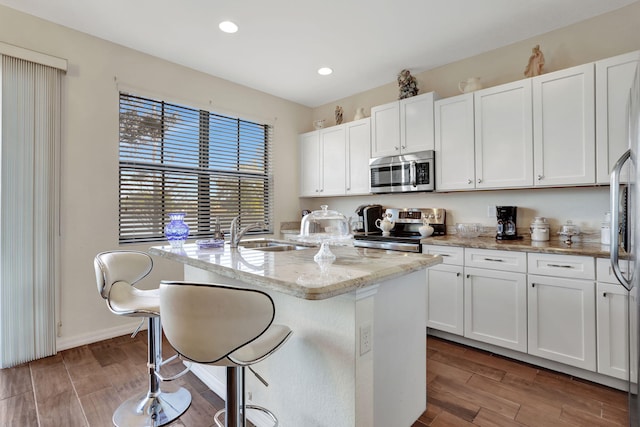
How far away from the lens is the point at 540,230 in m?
2.58

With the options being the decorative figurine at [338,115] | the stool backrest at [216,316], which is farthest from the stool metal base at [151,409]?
the decorative figurine at [338,115]

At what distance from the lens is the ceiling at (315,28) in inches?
94.7

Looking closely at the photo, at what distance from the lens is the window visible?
3100mm

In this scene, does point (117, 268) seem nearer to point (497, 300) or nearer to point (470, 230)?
point (497, 300)

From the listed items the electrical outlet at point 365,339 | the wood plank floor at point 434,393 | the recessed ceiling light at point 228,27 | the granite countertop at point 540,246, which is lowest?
the wood plank floor at point 434,393

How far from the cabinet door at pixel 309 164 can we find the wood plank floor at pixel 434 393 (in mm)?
2699

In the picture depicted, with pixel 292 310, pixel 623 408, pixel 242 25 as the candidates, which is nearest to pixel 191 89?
pixel 242 25

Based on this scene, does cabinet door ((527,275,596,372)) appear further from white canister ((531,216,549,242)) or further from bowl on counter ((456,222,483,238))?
bowl on counter ((456,222,483,238))

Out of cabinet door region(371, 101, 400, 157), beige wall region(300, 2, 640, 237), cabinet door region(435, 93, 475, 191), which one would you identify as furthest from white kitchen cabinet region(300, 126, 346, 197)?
cabinet door region(435, 93, 475, 191)

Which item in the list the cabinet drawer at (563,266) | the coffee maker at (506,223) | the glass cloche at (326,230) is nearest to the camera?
the glass cloche at (326,230)

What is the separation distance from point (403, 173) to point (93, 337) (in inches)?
135

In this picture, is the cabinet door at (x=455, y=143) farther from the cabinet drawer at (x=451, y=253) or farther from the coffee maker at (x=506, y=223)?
the cabinet drawer at (x=451, y=253)

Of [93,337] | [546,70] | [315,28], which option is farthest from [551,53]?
[93,337]

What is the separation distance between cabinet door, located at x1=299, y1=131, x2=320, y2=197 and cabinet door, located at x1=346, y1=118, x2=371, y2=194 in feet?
1.83
